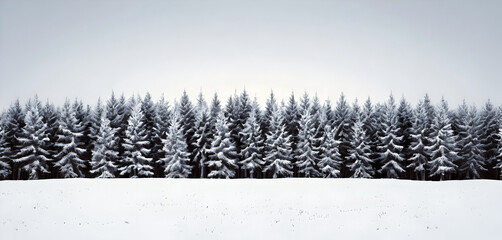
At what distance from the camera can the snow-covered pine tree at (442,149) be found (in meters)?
52.4

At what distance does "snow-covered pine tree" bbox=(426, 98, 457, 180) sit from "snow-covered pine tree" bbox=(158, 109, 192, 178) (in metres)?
32.5

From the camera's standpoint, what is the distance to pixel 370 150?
54.8 metres

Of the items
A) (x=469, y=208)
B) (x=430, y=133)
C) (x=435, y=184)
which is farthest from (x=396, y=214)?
(x=430, y=133)

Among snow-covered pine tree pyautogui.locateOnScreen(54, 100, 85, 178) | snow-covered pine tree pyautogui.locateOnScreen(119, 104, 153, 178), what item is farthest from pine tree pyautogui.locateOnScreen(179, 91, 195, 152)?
snow-covered pine tree pyautogui.locateOnScreen(54, 100, 85, 178)

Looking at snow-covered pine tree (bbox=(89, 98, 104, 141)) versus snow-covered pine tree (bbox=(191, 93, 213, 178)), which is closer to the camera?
snow-covered pine tree (bbox=(191, 93, 213, 178))

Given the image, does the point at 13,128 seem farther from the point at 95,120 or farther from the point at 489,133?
the point at 489,133

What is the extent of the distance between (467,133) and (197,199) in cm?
4514

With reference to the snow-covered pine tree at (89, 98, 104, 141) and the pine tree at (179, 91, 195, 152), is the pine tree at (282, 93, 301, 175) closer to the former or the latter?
the pine tree at (179, 91, 195, 152)

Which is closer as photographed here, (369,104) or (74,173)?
(74,173)

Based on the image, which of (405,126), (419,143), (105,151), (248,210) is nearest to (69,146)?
(105,151)

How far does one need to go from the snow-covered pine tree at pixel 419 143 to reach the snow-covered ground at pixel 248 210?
1996cm

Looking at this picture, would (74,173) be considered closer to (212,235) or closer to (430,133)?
(212,235)

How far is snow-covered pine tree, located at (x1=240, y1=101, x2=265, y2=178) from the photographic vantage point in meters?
52.9

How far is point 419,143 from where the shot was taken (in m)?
54.2
